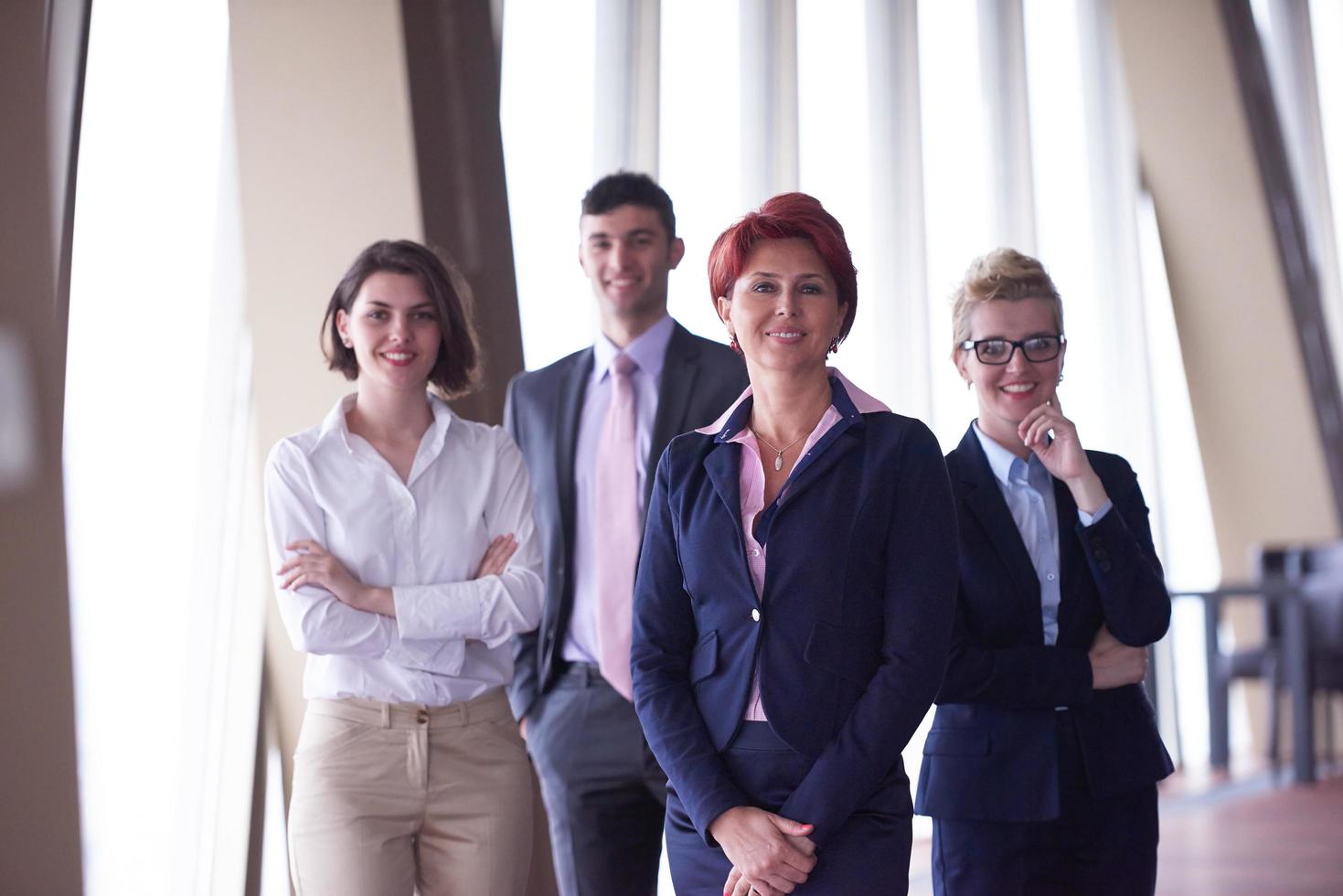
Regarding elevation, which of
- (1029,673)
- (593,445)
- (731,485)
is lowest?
(1029,673)

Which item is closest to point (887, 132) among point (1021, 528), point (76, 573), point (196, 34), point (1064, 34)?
point (1064, 34)

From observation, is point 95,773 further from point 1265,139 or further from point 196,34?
point 1265,139

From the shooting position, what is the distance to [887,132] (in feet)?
18.5

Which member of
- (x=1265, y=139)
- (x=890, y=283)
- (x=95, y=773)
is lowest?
(x=95, y=773)

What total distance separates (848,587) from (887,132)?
13.6 ft

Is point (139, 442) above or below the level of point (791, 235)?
below

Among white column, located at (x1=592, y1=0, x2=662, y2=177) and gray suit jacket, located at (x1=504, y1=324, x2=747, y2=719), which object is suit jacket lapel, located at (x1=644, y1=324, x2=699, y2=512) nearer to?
gray suit jacket, located at (x1=504, y1=324, x2=747, y2=719)

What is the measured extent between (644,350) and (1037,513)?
3.56 feet

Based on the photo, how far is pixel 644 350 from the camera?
3.07 meters

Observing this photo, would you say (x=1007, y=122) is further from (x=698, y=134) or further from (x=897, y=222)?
(x=698, y=134)

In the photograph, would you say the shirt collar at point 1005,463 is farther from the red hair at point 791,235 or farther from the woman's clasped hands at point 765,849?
the woman's clasped hands at point 765,849

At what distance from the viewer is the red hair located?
2.00m

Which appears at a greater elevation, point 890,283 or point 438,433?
point 890,283

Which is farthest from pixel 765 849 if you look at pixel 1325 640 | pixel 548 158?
pixel 1325 640
